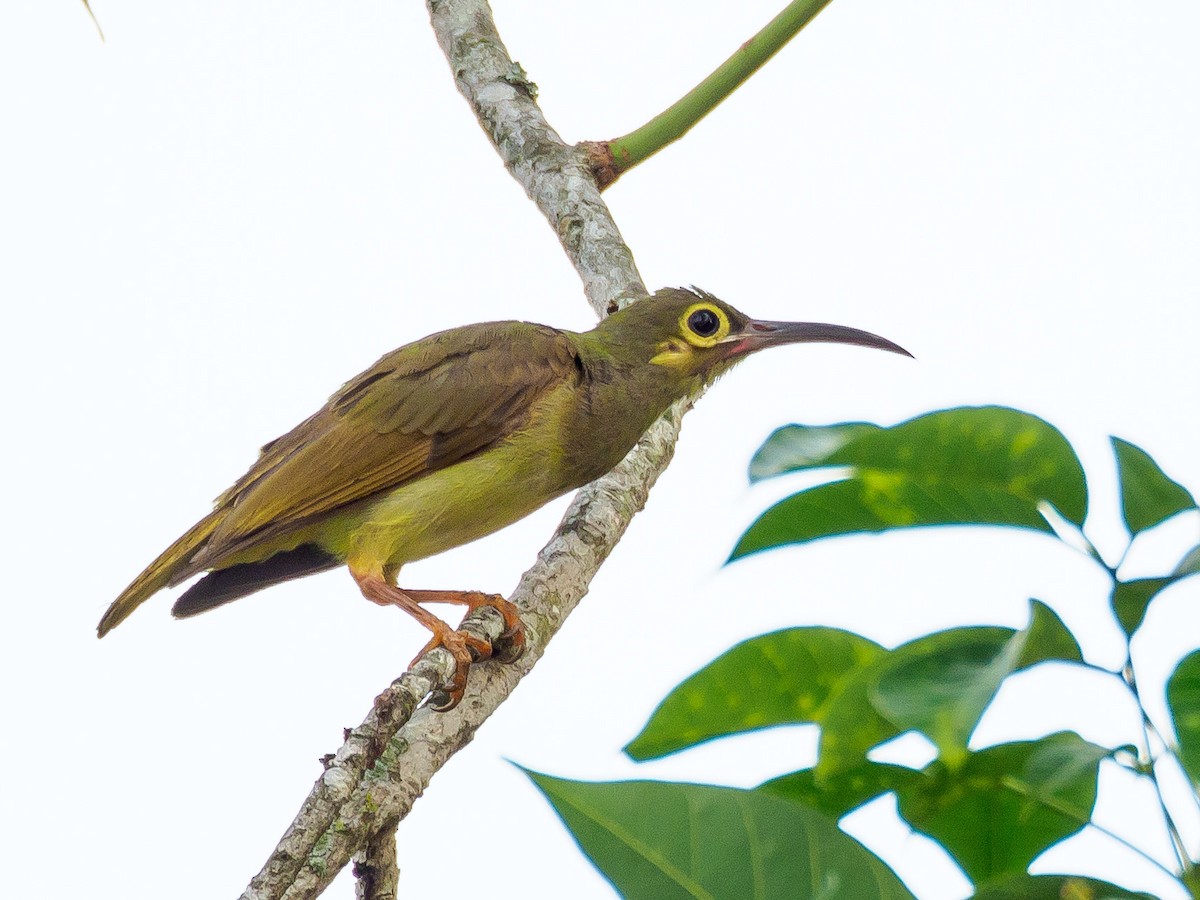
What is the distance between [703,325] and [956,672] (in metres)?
3.88

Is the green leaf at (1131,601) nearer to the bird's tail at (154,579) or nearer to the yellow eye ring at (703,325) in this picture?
the bird's tail at (154,579)

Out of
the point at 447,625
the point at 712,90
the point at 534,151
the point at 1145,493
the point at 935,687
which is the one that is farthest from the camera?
the point at 534,151

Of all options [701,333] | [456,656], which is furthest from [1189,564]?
[701,333]

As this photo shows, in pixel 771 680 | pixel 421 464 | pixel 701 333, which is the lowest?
pixel 771 680

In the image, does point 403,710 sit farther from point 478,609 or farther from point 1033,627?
point 1033,627

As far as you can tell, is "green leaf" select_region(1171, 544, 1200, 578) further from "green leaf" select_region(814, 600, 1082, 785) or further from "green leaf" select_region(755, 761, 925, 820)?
"green leaf" select_region(755, 761, 925, 820)

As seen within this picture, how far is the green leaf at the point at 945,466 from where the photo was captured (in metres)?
1.40

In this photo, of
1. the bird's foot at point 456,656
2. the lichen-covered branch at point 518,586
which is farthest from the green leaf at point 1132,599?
the bird's foot at point 456,656

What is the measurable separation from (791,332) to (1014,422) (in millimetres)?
3728

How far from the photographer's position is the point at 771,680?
5.16ft

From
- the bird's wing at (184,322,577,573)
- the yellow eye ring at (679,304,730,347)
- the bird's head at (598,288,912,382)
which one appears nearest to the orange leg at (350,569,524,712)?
the bird's wing at (184,322,577,573)

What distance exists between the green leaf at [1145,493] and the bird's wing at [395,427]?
126 inches

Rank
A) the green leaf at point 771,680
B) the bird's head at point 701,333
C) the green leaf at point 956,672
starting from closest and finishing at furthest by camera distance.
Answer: the green leaf at point 956,672
the green leaf at point 771,680
the bird's head at point 701,333

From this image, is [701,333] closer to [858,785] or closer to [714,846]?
[858,785]
